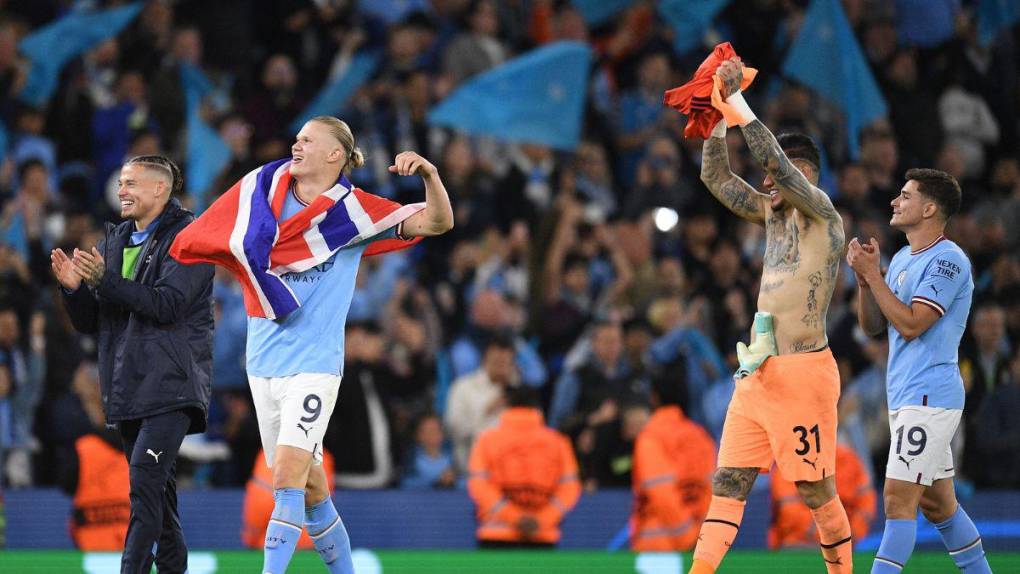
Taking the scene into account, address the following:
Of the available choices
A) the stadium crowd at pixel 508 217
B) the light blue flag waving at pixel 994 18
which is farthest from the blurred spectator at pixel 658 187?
the light blue flag waving at pixel 994 18

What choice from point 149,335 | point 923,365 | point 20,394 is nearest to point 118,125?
point 20,394

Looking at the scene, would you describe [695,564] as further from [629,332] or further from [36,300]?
[36,300]

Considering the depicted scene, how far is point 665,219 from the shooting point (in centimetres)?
1446

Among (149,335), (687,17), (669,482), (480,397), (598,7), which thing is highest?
(598,7)

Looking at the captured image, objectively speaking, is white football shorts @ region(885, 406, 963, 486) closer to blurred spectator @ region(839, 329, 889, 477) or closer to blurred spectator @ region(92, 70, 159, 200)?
blurred spectator @ region(839, 329, 889, 477)

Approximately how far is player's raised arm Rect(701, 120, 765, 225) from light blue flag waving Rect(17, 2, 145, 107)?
339 inches

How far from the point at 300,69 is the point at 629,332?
5319 mm

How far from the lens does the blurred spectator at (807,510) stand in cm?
1201

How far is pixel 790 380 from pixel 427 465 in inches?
211

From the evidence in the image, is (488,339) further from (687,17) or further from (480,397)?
(687,17)

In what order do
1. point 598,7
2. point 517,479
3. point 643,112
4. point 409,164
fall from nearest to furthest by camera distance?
point 409,164, point 517,479, point 643,112, point 598,7

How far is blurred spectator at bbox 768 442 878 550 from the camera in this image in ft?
39.4

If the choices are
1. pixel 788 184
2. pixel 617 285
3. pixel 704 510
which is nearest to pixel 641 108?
pixel 617 285

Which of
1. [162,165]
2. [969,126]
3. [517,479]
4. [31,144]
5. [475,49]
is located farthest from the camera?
[969,126]
